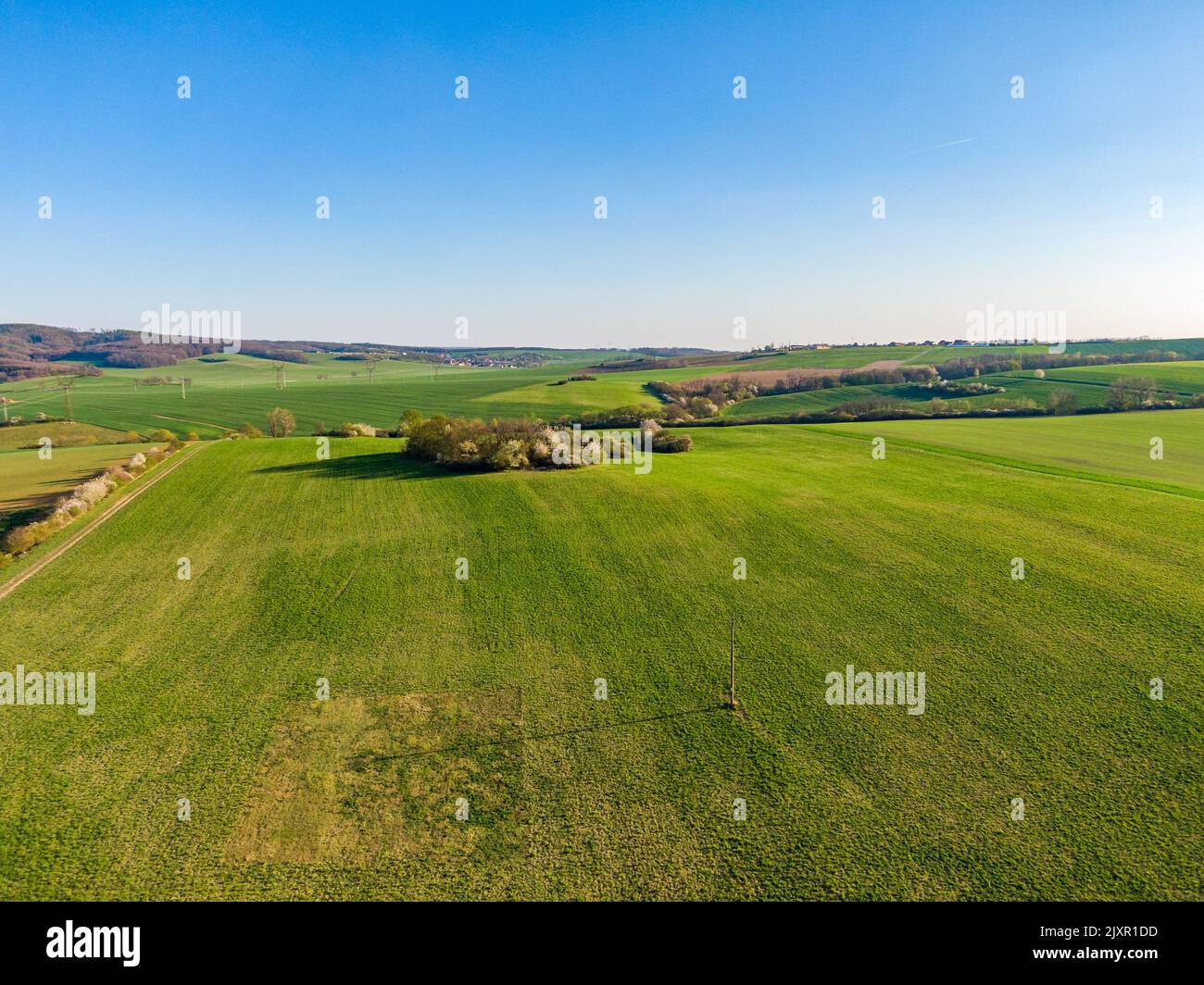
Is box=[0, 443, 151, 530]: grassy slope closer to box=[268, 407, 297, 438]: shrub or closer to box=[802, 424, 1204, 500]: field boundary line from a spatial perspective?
box=[268, 407, 297, 438]: shrub

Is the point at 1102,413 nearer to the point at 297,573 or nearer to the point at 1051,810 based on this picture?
the point at 1051,810

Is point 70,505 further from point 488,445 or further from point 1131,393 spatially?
point 1131,393

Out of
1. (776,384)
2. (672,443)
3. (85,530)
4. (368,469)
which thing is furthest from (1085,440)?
(85,530)

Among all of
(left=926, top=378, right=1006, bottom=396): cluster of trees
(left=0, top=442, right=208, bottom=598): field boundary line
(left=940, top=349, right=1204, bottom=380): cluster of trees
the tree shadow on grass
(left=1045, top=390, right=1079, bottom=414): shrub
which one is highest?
(left=940, top=349, right=1204, bottom=380): cluster of trees

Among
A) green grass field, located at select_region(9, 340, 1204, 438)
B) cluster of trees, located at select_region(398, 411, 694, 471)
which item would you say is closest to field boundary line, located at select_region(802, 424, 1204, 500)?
cluster of trees, located at select_region(398, 411, 694, 471)

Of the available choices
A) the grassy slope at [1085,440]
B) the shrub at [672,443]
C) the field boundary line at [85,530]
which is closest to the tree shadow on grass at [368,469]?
the field boundary line at [85,530]

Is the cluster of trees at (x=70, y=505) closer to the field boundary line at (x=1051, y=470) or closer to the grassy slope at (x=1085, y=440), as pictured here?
the field boundary line at (x=1051, y=470)
